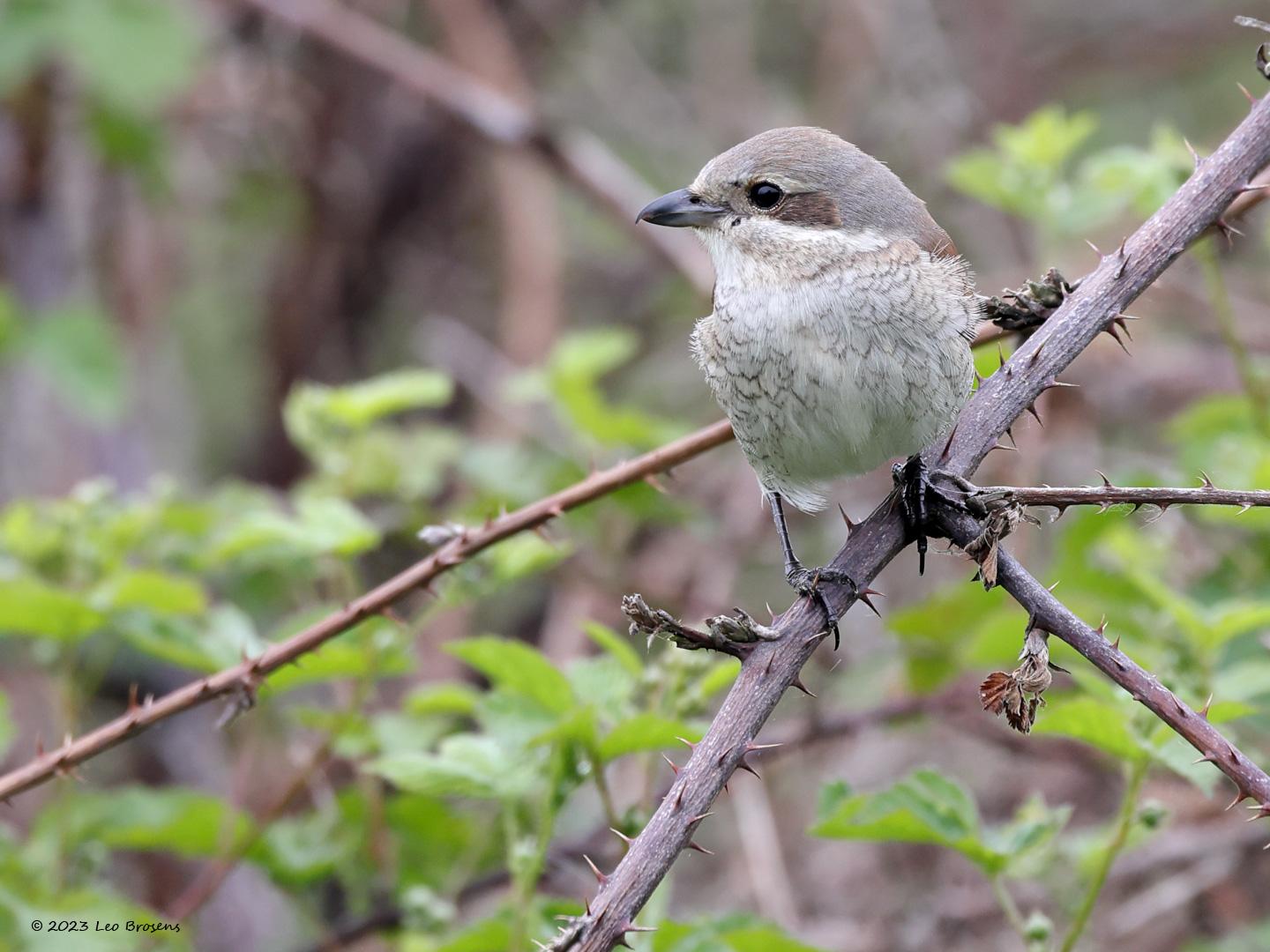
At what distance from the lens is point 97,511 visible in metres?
3.17

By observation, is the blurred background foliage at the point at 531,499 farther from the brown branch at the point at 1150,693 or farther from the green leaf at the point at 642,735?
the brown branch at the point at 1150,693

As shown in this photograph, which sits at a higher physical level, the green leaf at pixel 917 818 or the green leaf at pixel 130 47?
the green leaf at pixel 130 47

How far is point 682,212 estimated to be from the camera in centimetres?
306

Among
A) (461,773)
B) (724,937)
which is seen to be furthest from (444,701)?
(724,937)

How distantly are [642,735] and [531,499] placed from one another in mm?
1788

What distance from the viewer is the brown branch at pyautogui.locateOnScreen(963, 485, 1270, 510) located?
1775mm

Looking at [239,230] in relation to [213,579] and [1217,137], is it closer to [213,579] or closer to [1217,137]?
[213,579]

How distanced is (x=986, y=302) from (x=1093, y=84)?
18.8 ft

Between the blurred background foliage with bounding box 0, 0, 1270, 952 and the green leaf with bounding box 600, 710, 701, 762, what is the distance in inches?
0.4

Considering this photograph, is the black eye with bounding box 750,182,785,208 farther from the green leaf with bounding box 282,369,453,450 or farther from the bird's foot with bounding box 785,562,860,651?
the bird's foot with bounding box 785,562,860,651

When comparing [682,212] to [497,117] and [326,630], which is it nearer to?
[326,630]

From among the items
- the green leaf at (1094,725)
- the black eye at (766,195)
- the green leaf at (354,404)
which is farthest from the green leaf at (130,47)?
the green leaf at (1094,725)

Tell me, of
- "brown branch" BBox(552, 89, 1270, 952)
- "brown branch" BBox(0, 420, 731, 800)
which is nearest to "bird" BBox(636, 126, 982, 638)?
"brown branch" BBox(552, 89, 1270, 952)

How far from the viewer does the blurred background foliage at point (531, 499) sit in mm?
2824
